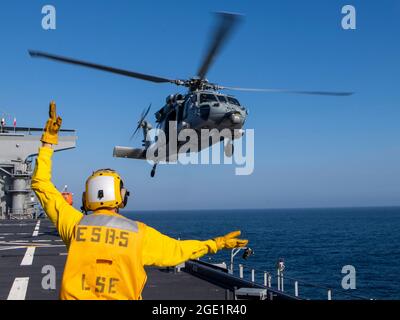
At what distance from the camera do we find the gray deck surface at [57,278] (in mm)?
13102

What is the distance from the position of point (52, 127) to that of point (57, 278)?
13.6 m

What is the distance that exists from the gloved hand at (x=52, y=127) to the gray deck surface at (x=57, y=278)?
9536 millimetres

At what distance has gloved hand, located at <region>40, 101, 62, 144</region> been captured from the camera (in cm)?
396

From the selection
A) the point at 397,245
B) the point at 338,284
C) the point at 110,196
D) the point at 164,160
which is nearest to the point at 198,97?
the point at 164,160

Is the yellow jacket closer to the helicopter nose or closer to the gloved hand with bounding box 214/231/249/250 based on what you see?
the gloved hand with bounding box 214/231/249/250

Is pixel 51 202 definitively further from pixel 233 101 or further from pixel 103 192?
pixel 233 101

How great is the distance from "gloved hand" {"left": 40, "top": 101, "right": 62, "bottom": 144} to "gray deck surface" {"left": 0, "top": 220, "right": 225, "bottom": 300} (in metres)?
9.54

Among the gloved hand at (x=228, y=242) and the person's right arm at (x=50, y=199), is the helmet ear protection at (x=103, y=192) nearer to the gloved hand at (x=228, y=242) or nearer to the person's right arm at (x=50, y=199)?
the person's right arm at (x=50, y=199)

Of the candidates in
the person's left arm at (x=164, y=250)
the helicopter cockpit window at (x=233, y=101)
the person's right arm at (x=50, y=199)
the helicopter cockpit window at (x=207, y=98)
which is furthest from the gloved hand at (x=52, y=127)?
the helicopter cockpit window at (x=233, y=101)

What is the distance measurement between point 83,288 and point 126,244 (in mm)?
460

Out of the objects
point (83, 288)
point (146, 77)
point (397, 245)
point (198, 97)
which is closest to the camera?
point (83, 288)

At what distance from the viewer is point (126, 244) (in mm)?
3406

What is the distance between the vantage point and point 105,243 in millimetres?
3379
